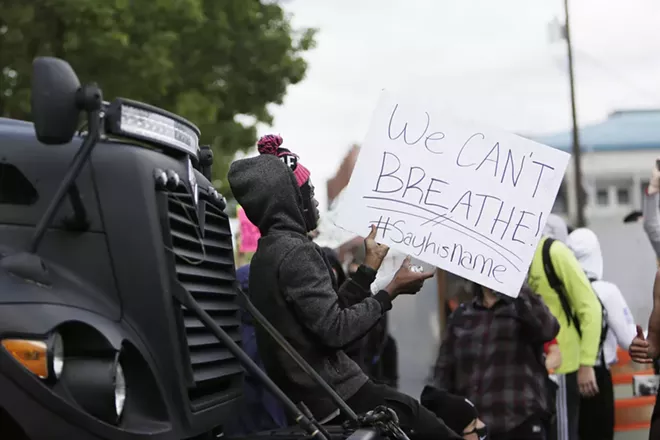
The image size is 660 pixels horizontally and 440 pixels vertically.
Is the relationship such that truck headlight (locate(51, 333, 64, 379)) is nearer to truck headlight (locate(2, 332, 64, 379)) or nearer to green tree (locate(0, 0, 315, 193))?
truck headlight (locate(2, 332, 64, 379))

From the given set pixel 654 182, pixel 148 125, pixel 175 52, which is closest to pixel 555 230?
pixel 654 182

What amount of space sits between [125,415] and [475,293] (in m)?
3.67

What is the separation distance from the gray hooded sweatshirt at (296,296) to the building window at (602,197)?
219 feet

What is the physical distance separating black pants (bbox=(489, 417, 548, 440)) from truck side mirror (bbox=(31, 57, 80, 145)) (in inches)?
152

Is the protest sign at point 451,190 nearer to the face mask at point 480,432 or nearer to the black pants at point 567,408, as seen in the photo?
the face mask at point 480,432

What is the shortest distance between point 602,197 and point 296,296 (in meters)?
68.3

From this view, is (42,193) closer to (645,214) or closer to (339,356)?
(339,356)

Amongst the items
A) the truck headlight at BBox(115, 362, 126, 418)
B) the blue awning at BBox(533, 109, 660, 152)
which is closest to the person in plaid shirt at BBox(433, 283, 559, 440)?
the truck headlight at BBox(115, 362, 126, 418)

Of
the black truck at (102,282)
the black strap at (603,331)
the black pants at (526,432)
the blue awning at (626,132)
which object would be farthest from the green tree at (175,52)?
the blue awning at (626,132)

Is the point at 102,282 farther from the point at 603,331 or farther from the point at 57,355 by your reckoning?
the point at 603,331

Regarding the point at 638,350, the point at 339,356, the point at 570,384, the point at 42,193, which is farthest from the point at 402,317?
the point at 42,193

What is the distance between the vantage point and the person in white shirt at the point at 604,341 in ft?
24.8

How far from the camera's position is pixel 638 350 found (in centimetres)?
513

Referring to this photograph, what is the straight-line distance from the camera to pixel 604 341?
24.9ft
